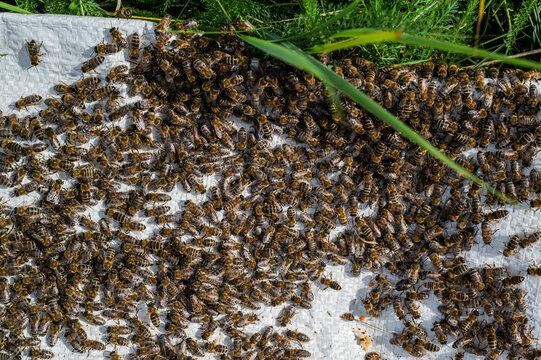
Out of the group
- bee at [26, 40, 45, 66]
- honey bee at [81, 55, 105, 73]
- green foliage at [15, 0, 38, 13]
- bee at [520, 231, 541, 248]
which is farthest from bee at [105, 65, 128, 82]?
bee at [520, 231, 541, 248]

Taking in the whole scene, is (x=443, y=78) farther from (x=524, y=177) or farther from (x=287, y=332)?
(x=287, y=332)

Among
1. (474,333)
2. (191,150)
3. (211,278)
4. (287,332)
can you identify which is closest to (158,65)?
(191,150)

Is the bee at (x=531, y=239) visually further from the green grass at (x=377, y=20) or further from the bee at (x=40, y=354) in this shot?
the bee at (x=40, y=354)

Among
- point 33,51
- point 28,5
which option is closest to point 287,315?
point 33,51

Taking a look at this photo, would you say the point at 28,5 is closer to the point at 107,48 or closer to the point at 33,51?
the point at 33,51

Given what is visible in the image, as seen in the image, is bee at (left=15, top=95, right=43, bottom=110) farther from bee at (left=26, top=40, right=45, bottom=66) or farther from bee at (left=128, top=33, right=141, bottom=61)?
bee at (left=128, top=33, right=141, bottom=61)

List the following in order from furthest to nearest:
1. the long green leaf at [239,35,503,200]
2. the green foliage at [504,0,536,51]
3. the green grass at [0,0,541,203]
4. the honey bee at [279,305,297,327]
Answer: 1. the honey bee at [279,305,297,327]
2. the green foliage at [504,0,536,51]
3. the green grass at [0,0,541,203]
4. the long green leaf at [239,35,503,200]
